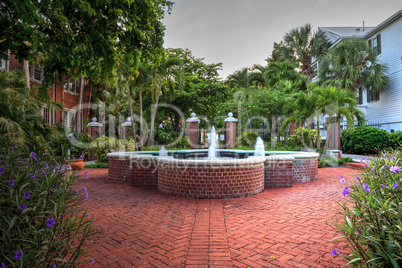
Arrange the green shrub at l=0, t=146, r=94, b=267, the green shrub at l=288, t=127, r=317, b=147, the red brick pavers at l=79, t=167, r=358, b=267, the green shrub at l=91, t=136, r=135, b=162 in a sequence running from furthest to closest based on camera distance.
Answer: the green shrub at l=288, t=127, r=317, b=147, the green shrub at l=91, t=136, r=135, b=162, the red brick pavers at l=79, t=167, r=358, b=267, the green shrub at l=0, t=146, r=94, b=267

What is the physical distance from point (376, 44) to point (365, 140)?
937 centimetres

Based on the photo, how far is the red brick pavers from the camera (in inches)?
113

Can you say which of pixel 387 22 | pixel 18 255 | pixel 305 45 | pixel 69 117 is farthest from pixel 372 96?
pixel 18 255

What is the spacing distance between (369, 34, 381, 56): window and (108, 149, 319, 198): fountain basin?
56.4 feet

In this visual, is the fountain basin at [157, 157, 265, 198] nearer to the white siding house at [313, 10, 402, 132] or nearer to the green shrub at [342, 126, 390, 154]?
the green shrub at [342, 126, 390, 154]

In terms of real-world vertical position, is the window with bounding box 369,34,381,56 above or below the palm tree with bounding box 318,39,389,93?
above

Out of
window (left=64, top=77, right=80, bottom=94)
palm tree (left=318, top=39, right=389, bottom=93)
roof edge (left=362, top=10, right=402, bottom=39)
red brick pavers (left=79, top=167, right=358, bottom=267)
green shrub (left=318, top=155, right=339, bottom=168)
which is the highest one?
roof edge (left=362, top=10, right=402, bottom=39)

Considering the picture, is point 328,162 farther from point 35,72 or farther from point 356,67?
point 35,72

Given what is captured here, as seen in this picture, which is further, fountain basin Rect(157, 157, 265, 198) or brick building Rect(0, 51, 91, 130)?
brick building Rect(0, 51, 91, 130)

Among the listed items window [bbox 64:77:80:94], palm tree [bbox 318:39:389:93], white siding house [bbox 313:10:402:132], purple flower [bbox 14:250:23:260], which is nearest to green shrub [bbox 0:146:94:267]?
purple flower [bbox 14:250:23:260]

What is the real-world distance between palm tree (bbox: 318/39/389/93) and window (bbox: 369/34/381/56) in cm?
58

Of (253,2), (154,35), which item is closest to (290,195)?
(154,35)

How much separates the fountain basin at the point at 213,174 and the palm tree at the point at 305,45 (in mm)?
20408

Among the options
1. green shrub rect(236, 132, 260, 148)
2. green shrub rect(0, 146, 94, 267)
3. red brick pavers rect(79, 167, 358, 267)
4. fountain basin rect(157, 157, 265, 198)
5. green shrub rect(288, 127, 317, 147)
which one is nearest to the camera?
green shrub rect(0, 146, 94, 267)
